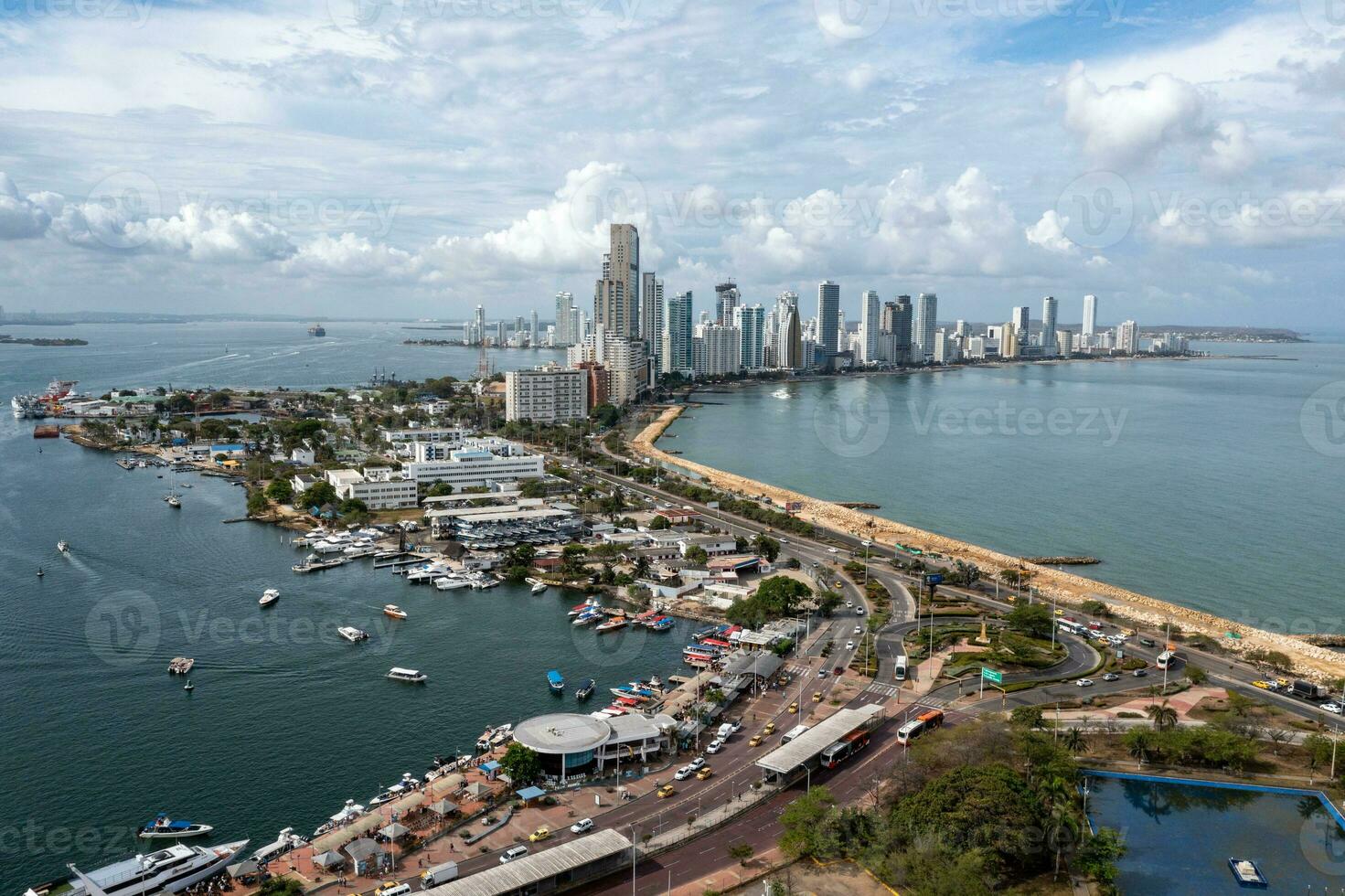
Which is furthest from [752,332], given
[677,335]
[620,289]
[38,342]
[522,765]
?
[38,342]

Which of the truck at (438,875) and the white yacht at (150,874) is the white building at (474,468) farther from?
the truck at (438,875)

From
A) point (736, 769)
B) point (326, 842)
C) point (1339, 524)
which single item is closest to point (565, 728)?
point (736, 769)

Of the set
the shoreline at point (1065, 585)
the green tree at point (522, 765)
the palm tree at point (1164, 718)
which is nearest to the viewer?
the green tree at point (522, 765)

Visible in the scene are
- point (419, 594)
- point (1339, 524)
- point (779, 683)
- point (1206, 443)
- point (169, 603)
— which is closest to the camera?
point (779, 683)

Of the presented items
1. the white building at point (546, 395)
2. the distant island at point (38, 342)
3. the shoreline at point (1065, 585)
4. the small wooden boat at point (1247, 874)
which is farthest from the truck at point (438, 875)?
the distant island at point (38, 342)

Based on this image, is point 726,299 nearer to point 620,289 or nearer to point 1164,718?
point 620,289

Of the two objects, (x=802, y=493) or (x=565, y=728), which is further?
(x=802, y=493)

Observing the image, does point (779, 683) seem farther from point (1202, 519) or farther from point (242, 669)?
point (1202, 519)
